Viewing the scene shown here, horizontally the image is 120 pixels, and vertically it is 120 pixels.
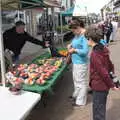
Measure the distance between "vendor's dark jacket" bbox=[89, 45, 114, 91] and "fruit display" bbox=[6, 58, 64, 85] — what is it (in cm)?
133

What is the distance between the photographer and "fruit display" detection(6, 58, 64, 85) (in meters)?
6.33

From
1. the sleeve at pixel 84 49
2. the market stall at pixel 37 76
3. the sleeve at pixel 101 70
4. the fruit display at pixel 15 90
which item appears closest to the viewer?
the sleeve at pixel 101 70

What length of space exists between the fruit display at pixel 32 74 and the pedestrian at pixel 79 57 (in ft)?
1.90

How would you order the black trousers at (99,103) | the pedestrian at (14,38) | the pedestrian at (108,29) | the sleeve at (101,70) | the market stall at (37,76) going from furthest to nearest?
the pedestrian at (108,29), the pedestrian at (14,38), the market stall at (37,76), the black trousers at (99,103), the sleeve at (101,70)

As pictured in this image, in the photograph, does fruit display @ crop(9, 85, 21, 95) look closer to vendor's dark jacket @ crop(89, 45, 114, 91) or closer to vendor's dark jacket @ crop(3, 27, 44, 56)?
vendor's dark jacket @ crop(89, 45, 114, 91)

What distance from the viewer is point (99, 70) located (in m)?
5.32

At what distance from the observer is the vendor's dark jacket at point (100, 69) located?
5316 millimetres

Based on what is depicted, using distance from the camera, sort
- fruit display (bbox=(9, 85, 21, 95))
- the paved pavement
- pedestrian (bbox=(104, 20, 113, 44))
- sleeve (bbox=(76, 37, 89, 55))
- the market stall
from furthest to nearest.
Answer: pedestrian (bbox=(104, 20, 113, 44)), sleeve (bbox=(76, 37, 89, 55)), the paved pavement, the market stall, fruit display (bbox=(9, 85, 21, 95))

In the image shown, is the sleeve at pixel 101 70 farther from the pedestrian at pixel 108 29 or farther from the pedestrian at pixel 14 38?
the pedestrian at pixel 108 29

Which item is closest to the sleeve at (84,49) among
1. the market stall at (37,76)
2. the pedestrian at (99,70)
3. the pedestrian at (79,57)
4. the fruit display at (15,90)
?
the pedestrian at (79,57)

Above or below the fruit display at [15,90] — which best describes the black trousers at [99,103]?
below

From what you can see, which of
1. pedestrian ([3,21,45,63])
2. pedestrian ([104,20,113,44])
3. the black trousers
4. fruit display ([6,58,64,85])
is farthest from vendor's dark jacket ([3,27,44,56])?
pedestrian ([104,20,113,44])

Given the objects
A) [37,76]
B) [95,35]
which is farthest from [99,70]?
[37,76]

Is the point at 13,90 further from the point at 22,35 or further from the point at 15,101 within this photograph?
the point at 22,35
